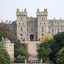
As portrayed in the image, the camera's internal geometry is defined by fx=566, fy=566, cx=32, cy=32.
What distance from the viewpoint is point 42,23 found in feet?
322

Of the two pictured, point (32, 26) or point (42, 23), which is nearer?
point (42, 23)

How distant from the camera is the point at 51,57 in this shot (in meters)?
56.9

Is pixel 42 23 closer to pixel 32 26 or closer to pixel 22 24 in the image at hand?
pixel 32 26

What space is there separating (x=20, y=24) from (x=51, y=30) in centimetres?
663

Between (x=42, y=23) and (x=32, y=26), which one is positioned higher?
(x=42, y=23)

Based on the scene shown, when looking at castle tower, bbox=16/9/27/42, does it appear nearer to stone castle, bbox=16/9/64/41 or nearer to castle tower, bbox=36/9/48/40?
stone castle, bbox=16/9/64/41

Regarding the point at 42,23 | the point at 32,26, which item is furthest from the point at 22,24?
the point at 42,23

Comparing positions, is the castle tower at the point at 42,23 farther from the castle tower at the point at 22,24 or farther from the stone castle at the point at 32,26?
the castle tower at the point at 22,24

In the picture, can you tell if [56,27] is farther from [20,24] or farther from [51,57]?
[51,57]

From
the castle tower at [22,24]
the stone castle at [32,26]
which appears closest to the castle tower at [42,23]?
the stone castle at [32,26]

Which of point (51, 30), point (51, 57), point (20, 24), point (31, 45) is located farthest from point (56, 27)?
point (51, 57)

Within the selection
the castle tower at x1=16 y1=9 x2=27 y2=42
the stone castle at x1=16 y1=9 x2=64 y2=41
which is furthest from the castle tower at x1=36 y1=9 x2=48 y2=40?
the castle tower at x1=16 y1=9 x2=27 y2=42

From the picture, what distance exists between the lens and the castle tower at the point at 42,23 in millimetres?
97625

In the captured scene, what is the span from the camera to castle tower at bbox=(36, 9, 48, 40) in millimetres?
97625
